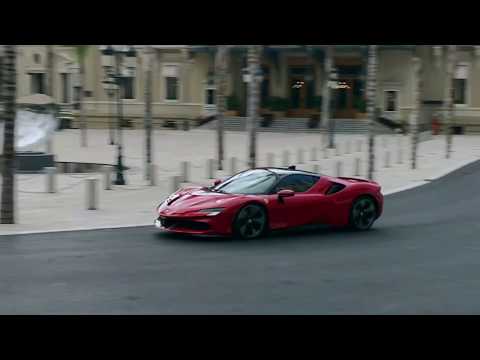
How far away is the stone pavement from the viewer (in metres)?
17.2

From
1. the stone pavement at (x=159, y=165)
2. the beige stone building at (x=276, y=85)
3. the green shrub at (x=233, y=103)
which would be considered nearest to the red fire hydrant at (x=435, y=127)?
the stone pavement at (x=159, y=165)

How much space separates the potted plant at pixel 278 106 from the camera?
187ft

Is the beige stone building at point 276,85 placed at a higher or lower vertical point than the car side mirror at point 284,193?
higher

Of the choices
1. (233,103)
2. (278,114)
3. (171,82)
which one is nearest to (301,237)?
(278,114)

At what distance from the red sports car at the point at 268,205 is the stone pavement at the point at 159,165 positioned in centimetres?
249

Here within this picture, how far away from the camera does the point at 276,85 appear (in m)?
58.8

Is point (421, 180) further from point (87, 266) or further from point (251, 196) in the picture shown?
point (87, 266)

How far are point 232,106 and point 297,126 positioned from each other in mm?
5637

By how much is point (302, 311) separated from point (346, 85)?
49186 millimetres

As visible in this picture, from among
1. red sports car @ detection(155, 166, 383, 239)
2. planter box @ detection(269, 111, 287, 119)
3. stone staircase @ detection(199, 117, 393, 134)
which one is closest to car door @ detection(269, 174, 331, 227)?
red sports car @ detection(155, 166, 383, 239)

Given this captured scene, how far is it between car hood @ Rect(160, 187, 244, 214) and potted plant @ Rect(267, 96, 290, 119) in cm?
4312

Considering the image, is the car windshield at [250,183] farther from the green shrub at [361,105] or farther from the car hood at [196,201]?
the green shrub at [361,105]

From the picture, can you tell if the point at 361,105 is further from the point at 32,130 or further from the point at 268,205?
the point at 268,205
